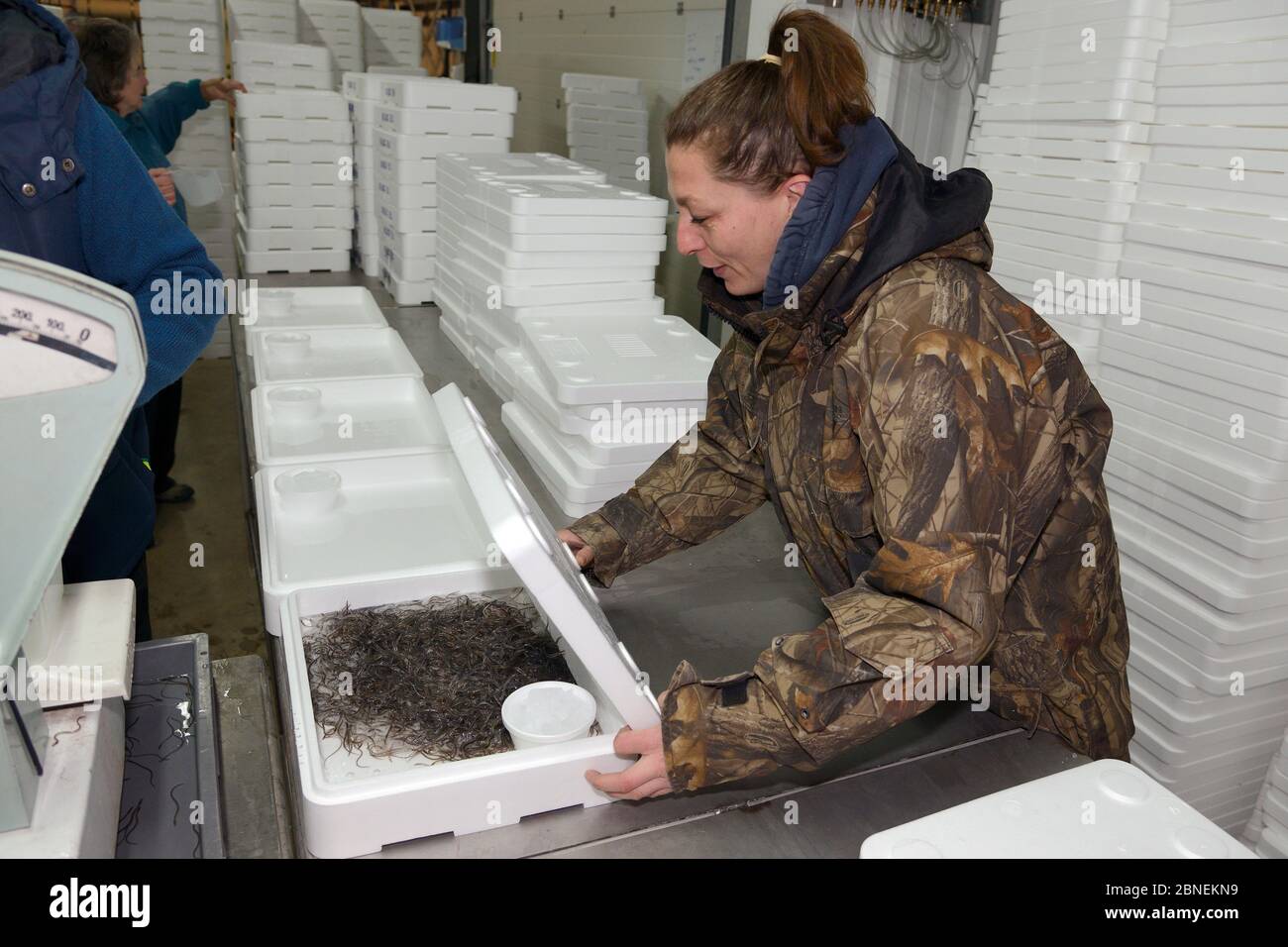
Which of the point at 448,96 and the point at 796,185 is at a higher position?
the point at 448,96

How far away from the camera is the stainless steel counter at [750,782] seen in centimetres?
107

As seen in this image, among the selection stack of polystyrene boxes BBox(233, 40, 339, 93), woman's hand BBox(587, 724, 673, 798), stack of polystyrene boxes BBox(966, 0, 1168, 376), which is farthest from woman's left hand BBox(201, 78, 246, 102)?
woman's hand BBox(587, 724, 673, 798)

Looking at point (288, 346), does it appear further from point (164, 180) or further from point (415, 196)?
point (164, 180)

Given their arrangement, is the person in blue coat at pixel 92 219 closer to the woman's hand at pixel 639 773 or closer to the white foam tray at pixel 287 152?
the woman's hand at pixel 639 773

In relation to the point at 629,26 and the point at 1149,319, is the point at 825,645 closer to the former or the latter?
the point at 1149,319

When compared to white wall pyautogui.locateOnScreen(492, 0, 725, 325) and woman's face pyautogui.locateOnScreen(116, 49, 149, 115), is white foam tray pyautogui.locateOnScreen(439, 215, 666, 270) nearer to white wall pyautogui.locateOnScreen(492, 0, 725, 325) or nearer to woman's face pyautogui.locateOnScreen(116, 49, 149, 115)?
white wall pyautogui.locateOnScreen(492, 0, 725, 325)

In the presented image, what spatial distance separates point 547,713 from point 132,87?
324 centimetres

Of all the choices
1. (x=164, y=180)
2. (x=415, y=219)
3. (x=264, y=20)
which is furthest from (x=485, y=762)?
(x=264, y=20)

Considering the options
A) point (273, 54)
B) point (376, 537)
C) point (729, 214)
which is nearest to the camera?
point (729, 214)

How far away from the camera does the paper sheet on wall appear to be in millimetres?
3682

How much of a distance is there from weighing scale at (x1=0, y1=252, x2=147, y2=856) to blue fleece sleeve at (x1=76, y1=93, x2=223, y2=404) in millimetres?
796

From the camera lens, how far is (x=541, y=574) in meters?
0.94

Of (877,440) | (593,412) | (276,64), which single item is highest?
(276,64)

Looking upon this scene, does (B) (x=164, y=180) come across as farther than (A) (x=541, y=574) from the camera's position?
Yes
